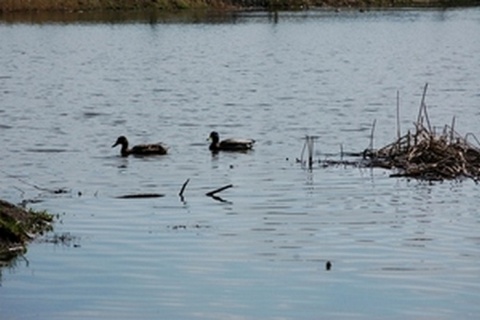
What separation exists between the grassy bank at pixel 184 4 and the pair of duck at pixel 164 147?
268 ft

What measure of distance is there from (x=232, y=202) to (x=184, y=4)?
10315 centimetres

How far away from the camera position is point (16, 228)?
1730cm

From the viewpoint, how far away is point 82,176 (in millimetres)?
26250

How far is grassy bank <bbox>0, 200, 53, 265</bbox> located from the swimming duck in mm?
11656

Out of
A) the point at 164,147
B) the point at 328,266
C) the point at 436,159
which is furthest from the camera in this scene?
the point at 164,147

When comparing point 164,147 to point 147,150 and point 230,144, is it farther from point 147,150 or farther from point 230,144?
point 230,144

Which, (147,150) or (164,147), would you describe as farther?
(164,147)

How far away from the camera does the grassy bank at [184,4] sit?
11262cm

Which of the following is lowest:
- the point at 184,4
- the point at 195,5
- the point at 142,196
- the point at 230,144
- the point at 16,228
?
the point at 195,5

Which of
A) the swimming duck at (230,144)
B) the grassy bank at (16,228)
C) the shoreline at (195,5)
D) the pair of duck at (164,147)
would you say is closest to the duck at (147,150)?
the pair of duck at (164,147)

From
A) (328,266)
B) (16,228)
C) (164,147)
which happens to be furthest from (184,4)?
(328,266)

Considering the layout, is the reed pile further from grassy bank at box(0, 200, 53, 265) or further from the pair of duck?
grassy bank at box(0, 200, 53, 265)

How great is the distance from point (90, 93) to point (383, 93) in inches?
412

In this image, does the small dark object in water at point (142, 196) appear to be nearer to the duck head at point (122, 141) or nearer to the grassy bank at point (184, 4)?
the duck head at point (122, 141)
